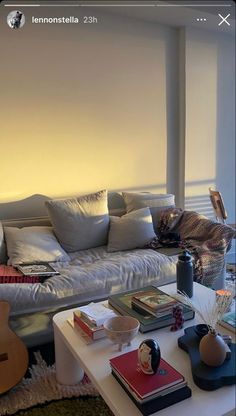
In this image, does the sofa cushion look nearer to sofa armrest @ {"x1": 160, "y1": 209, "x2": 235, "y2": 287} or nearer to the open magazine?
sofa armrest @ {"x1": 160, "y1": 209, "x2": 235, "y2": 287}

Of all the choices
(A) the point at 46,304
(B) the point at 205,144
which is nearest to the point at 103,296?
(A) the point at 46,304

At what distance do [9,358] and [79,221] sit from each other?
110 cm

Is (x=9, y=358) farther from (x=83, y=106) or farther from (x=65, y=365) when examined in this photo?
(x=83, y=106)

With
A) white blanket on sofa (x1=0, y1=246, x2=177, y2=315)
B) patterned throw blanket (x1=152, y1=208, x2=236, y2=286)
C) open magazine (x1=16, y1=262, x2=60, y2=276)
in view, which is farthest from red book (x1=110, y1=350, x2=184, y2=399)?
patterned throw blanket (x1=152, y1=208, x2=236, y2=286)

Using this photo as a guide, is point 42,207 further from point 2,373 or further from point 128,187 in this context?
point 2,373

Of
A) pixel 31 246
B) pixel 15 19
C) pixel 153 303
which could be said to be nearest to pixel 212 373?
pixel 153 303

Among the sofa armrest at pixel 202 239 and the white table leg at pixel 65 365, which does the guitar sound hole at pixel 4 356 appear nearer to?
the white table leg at pixel 65 365

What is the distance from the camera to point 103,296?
6.34 feet

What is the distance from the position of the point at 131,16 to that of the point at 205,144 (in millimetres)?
1257

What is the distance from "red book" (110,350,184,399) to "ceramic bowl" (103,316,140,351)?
0.08 meters

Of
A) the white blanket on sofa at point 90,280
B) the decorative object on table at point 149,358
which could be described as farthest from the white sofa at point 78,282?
the decorative object on table at point 149,358

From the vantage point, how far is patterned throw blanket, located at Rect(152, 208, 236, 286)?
86.1 inches

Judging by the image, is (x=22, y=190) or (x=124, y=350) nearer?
(x=124, y=350)

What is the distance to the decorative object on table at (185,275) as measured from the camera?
5.16 ft
